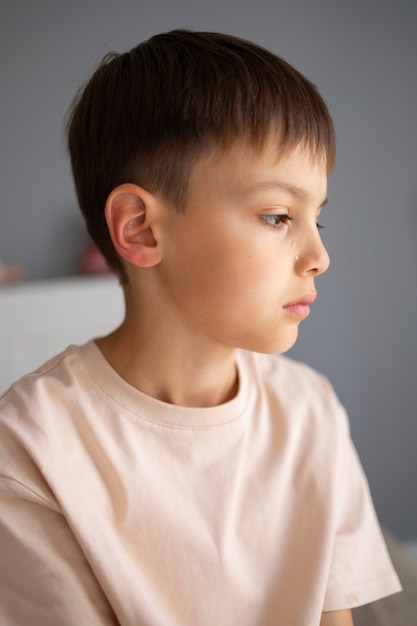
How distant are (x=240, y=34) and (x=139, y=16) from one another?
315mm

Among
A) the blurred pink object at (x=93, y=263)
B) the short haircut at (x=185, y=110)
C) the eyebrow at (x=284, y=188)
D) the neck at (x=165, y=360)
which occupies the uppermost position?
the short haircut at (x=185, y=110)

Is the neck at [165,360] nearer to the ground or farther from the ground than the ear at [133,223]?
nearer to the ground

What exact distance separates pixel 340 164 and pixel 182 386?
1472 mm

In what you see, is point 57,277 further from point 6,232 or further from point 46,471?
point 46,471

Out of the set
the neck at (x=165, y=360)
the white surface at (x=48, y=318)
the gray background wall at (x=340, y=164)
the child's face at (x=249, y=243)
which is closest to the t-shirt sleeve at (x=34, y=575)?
the neck at (x=165, y=360)

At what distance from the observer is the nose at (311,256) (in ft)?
2.66

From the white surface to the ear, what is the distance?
0.92 m

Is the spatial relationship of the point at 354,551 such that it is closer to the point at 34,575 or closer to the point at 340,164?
the point at 34,575

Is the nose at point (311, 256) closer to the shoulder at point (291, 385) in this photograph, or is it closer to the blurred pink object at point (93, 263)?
the shoulder at point (291, 385)

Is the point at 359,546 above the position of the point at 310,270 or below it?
below

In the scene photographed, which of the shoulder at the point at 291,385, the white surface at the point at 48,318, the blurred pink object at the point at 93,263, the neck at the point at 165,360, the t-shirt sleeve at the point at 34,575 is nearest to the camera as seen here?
the t-shirt sleeve at the point at 34,575

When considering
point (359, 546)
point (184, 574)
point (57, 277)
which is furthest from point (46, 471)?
point (57, 277)

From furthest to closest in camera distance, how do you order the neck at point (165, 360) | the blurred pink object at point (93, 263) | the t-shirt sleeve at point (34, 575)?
the blurred pink object at point (93, 263) < the neck at point (165, 360) < the t-shirt sleeve at point (34, 575)

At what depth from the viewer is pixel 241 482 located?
35.9 inches
